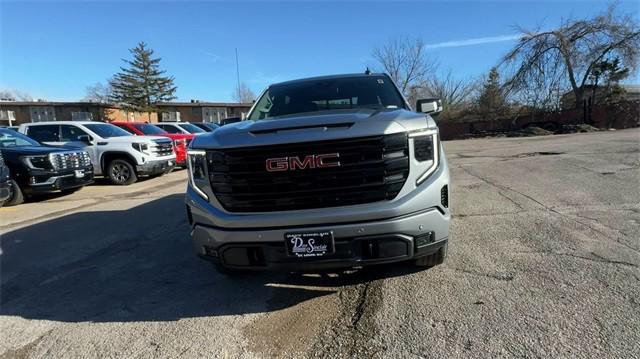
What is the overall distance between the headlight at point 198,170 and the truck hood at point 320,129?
0.35 ft

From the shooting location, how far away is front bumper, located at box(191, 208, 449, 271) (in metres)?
2.93

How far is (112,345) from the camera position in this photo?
298 cm

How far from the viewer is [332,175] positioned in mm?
3027

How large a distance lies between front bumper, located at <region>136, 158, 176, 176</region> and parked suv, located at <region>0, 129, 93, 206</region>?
1.90 metres

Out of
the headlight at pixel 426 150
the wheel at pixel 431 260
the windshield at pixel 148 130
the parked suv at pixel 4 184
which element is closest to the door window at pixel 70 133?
the windshield at pixel 148 130

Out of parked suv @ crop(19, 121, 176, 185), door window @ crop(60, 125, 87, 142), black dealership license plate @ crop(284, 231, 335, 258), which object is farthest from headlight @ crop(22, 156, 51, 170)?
black dealership license plate @ crop(284, 231, 335, 258)

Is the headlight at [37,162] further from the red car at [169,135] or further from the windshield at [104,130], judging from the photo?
the red car at [169,135]

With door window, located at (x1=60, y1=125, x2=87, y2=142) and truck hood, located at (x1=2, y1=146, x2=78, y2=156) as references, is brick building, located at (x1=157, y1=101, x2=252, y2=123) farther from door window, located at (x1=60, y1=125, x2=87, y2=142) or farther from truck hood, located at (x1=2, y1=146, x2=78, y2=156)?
truck hood, located at (x1=2, y1=146, x2=78, y2=156)

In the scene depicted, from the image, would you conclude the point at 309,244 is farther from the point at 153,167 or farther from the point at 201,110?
the point at 201,110

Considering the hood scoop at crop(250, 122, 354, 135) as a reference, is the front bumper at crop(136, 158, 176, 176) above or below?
below

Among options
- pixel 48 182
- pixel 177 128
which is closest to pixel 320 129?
pixel 48 182

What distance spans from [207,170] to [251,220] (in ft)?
1.95

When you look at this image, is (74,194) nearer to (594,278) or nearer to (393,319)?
(393,319)

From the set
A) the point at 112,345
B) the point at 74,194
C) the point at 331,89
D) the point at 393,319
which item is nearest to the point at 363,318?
the point at 393,319
